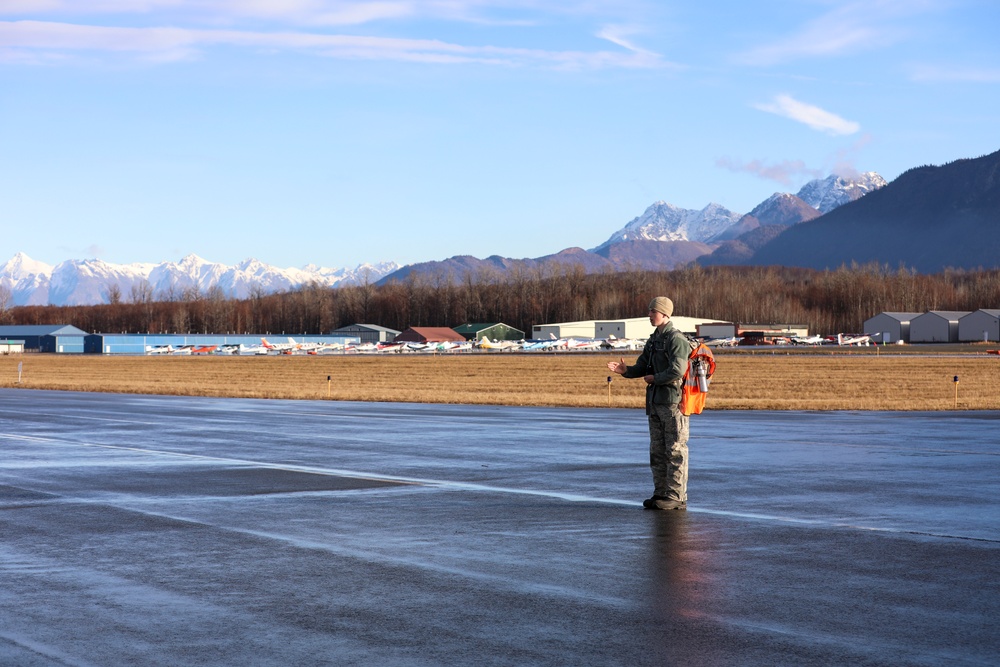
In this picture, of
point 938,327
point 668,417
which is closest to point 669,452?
point 668,417

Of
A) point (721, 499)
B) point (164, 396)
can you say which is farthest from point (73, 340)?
point (721, 499)

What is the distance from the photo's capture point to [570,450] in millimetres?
18156

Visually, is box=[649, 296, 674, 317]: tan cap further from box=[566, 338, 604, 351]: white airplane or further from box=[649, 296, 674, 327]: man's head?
box=[566, 338, 604, 351]: white airplane

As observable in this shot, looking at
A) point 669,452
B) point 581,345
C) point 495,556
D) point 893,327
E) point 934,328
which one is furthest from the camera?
point 893,327

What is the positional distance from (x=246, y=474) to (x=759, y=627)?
9437 millimetres

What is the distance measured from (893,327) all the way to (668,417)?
14473 centimetres

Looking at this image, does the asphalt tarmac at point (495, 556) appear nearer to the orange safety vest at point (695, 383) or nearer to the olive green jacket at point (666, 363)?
the orange safety vest at point (695, 383)

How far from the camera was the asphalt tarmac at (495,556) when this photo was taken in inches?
251


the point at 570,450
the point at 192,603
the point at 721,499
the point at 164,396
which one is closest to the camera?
the point at 192,603

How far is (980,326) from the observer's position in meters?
138

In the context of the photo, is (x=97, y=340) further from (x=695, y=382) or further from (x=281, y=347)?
(x=695, y=382)

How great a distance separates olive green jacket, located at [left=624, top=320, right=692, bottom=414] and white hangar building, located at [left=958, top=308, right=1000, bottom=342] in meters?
134

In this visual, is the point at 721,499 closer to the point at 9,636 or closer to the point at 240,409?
the point at 9,636

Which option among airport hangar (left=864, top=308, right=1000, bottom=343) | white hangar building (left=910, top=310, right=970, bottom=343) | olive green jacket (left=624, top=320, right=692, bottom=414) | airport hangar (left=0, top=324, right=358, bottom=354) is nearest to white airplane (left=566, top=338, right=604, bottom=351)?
airport hangar (left=864, top=308, right=1000, bottom=343)
